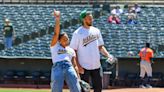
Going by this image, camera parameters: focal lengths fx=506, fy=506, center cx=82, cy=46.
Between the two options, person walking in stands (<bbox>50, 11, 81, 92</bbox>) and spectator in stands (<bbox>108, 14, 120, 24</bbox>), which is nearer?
person walking in stands (<bbox>50, 11, 81, 92</bbox>)

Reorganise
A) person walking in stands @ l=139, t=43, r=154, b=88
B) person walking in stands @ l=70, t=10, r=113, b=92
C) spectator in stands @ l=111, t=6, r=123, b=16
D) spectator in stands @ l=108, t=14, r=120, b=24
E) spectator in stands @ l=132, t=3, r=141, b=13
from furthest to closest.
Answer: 1. spectator in stands @ l=132, t=3, r=141, b=13
2. spectator in stands @ l=111, t=6, r=123, b=16
3. spectator in stands @ l=108, t=14, r=120, b=24
4. person walking in stands @ l=139, t=43, r=154, b=88
5. person walking in stands @ l=70, t=10, r=113, b=92

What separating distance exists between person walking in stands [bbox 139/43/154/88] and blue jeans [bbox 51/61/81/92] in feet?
35.2

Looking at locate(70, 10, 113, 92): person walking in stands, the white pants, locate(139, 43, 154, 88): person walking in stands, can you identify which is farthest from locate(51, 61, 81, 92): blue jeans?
the white pants

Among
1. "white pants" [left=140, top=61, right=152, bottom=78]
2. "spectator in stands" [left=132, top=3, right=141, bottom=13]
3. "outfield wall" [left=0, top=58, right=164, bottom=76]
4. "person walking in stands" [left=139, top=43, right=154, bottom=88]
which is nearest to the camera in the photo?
"person walking in stands" [left=139, top=43, right=154, bottom=88]

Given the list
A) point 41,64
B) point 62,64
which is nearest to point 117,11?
point 41,64

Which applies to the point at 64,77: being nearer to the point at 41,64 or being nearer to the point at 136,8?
the point at 41,64

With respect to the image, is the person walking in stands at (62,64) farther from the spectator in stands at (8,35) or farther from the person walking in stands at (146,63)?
the spectator in stands at (8,35)

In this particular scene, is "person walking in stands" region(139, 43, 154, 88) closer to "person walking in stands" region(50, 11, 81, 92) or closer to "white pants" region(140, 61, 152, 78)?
"white pants" region(140, 61, 152, 78)

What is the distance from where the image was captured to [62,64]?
886cm

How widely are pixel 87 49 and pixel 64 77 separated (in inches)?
28.2

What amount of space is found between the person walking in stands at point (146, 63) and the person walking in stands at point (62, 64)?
1054 centimetres

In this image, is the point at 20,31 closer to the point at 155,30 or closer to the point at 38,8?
the point at 38,8

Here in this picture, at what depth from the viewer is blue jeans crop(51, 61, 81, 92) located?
344 inches

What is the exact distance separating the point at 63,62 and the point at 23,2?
19699mm
